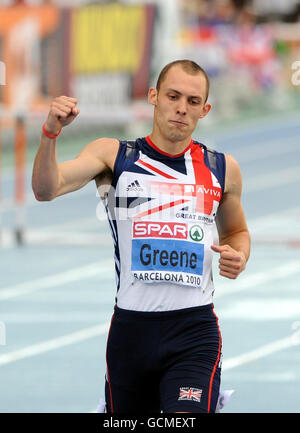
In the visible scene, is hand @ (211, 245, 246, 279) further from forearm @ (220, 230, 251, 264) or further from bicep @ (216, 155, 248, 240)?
bicep @ (216, 155, 248, 240)

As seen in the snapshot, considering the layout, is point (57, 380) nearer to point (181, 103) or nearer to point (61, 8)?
point (181, 103)

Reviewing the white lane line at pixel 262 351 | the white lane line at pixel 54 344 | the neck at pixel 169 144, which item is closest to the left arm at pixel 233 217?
the neck at pixel 169 144

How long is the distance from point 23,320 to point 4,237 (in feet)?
12.2

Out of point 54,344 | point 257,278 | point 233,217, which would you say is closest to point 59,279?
point 257,278

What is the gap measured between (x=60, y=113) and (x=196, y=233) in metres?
0.93

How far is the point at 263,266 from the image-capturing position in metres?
11.9

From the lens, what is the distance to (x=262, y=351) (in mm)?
8547

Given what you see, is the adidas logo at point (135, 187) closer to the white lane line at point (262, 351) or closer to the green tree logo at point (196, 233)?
the green tree logo at point (196, 233)

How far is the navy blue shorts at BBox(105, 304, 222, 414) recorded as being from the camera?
4.93 meters

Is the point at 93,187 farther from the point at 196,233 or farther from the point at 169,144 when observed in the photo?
the point at 196,233

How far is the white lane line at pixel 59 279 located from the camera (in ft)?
34.8

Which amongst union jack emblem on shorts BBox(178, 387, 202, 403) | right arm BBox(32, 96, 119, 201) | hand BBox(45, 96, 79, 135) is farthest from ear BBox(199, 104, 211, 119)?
union jack emblem on shorts BBox(178, 387, 202, 403)

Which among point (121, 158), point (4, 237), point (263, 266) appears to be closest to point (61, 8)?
point (4, 237)

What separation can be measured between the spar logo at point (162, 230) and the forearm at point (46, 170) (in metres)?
0.48
